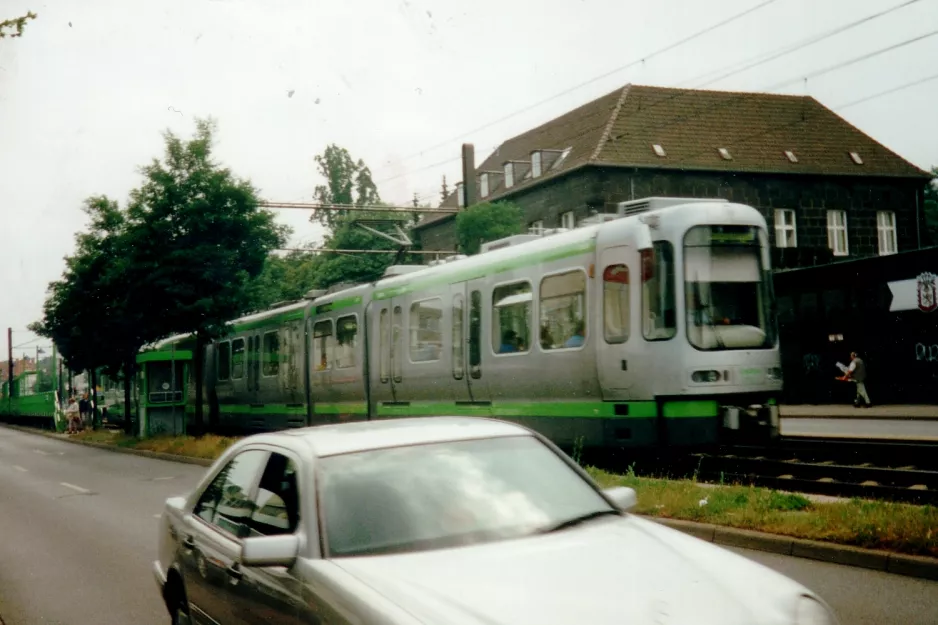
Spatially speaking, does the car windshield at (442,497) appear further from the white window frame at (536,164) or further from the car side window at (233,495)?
the white window frame at (536,164)

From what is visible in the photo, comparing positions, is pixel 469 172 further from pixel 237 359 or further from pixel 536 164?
pixel 536 164

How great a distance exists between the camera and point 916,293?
2695 centimetres

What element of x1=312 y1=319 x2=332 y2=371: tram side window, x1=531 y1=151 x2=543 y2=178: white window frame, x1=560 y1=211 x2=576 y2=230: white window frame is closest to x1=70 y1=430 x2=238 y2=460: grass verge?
x1=312 y1=319 x2=332 y2=371: tram side window

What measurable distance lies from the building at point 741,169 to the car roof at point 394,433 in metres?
40.6

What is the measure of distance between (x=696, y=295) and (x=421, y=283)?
6.45m

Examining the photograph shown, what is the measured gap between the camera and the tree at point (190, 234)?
26250 mm

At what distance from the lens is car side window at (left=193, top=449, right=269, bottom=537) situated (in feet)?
15.1

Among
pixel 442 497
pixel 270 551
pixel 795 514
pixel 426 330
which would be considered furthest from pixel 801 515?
pixel 426 330

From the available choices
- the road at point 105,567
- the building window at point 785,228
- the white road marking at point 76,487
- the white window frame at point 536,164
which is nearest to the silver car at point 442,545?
the road at point 105,567

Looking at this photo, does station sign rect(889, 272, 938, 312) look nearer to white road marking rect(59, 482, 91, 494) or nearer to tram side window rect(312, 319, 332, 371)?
tram side window rect(312, 319, 332, 371)

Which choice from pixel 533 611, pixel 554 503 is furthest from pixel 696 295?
pixel 533 611

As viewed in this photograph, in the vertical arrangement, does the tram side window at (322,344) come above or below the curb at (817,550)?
above

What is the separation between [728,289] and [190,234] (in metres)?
17.4

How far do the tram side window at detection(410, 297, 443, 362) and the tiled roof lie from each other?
28164 mm
